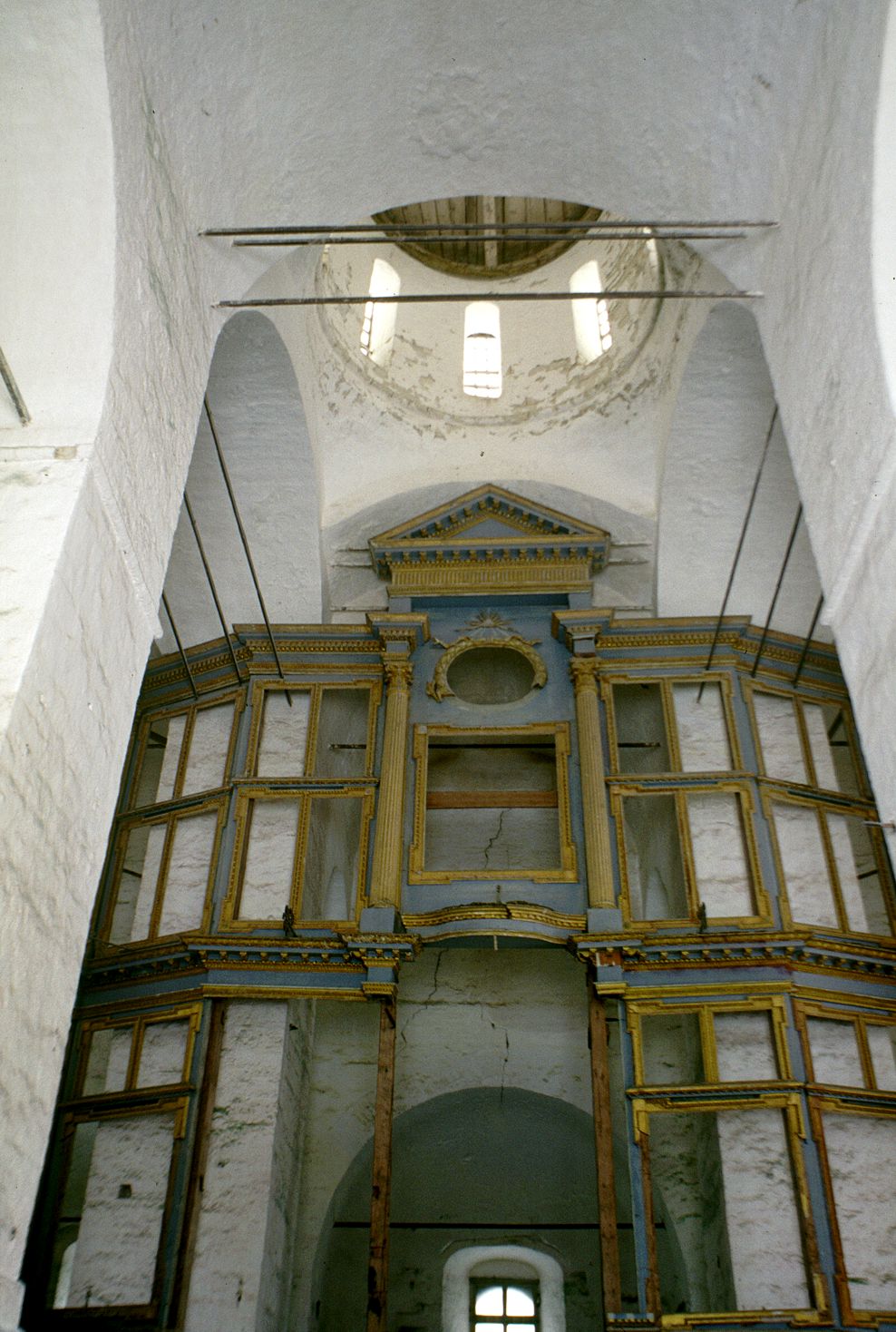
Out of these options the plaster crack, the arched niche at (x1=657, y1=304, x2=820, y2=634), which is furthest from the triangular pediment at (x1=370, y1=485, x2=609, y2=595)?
the plaster crack

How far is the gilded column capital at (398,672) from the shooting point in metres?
11.3

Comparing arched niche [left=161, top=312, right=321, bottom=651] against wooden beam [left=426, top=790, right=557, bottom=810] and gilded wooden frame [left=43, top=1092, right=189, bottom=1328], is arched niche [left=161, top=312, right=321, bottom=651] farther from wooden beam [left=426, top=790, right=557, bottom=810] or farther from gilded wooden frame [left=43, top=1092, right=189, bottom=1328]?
gilded wooden frame [left=43, top=1092, right=189, bottom=1328]

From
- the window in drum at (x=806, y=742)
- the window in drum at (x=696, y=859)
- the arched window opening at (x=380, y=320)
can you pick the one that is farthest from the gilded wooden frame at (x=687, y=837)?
the arched window opening at (x=380, y=320)

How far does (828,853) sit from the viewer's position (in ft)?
34.1

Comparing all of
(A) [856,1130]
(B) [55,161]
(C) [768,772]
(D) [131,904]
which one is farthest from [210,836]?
(B) [55,161]

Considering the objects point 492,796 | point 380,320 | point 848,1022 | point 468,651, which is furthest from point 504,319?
point 848,1022

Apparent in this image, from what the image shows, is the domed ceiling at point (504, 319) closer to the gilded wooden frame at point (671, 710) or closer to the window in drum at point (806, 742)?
the gilded wooden frame at point (671, 710)

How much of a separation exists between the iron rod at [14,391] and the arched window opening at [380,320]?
8.52 m

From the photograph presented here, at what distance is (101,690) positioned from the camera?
184 inches

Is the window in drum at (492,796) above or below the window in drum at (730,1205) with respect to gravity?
above

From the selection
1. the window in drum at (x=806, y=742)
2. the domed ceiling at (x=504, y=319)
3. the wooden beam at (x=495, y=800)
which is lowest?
the wooden beam at (x=495, y=800)

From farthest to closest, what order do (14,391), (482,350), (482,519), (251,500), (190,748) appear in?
(482,350) < (482,519) < (251,500) < (190,748) < (14,391)

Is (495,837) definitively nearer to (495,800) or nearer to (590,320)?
(495,800)

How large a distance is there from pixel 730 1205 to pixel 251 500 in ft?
24.6
